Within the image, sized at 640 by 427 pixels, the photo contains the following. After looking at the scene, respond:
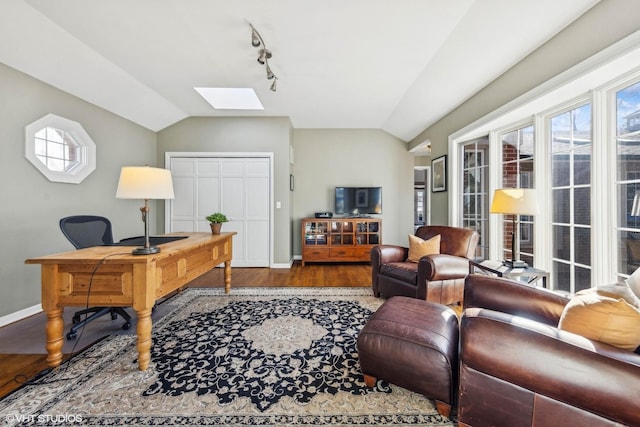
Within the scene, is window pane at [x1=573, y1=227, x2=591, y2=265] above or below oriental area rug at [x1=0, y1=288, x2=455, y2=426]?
above

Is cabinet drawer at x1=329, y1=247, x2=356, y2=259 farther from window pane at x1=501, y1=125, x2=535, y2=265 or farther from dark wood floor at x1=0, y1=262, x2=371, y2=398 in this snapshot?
window pane at x1=501, y1=125, x2=535, y2=265

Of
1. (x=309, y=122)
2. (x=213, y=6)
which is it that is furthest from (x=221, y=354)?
(x=309, y=122)

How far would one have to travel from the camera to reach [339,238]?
4.62m

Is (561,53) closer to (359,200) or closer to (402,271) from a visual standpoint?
(402,271)

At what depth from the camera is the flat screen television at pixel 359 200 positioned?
4875mm

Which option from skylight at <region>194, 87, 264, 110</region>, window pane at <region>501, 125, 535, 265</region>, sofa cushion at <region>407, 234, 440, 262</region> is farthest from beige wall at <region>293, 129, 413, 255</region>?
window pane at <region>501, 125, 535, 265</region>

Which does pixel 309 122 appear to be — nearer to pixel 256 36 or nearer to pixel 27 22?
pixel 256 36

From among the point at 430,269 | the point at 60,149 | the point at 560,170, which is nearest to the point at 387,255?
the point at 430,269

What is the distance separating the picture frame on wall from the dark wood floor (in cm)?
172

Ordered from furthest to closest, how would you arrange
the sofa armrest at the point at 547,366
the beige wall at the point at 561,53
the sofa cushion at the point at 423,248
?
the sofa cushion at the point at 423,248, the beige wall at the point at 561,53, the sofa armrest at the point at 547,366

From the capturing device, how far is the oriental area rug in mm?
1334

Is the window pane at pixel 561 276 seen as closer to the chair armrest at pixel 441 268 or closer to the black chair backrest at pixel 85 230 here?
the chair armrest at pixel 441 268

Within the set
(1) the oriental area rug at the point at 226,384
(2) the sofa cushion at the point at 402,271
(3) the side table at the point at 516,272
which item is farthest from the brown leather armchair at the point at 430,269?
(1) the oriental area rug at the point at 226,384

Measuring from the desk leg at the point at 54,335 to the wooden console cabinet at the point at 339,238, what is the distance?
10.4ft
